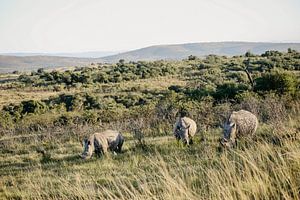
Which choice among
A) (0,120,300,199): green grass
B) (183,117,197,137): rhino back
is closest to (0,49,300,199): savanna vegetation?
(0,120,300,199): green grass

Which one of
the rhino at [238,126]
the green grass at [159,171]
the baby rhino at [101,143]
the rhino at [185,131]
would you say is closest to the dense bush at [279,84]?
the green grass at [159,171]

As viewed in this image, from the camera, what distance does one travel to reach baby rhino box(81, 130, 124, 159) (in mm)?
10425

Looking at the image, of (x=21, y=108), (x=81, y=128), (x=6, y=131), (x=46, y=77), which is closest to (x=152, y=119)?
(x=81, y=128)

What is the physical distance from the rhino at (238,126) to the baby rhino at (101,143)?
346cm

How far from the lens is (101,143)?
10.8 metres

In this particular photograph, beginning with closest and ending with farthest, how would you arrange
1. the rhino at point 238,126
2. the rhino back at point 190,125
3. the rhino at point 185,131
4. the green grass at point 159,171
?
the green grass at point 159,171, the rhino at point 238,126, the rhino at point 185,131, the rhino back at point 190,125

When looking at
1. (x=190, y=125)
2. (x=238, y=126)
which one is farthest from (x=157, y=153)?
(x=190, y=125)

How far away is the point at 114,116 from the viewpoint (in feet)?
68.0

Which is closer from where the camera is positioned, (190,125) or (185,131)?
(185,131)

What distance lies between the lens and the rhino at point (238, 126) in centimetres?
885

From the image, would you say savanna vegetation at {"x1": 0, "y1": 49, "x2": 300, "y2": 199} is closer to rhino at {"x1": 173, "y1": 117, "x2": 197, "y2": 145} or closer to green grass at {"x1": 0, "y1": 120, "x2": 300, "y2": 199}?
green grass at {"x1": 0, "y1": 120, "x2": 300, "y2": 199}

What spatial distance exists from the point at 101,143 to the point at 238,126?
392cm

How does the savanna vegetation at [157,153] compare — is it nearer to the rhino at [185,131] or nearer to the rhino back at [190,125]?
the rhino at [185,131]

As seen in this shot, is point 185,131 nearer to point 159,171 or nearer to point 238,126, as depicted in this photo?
point 238,126
